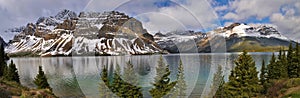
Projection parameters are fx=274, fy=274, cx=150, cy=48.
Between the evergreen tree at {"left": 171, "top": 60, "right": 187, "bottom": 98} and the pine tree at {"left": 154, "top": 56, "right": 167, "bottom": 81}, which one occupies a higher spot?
the pine tree at {"left": 154, "top": 56, "right": 167, "bottom": 81}

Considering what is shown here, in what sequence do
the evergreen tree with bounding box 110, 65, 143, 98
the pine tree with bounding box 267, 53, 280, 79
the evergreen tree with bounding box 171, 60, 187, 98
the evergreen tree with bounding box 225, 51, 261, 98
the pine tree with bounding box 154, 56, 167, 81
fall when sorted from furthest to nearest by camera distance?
the pine tree with bounding box 267, 53, 280, 79 → the evergreen tree with bounding box 171, 60, 187, 98 → the evergreen tree with bounding box 225, 51, 261, 98 → the evergreen tree with bounding box 110, 65, 143, 98 → the pine tree with bounding box 154, 56, 167, 81

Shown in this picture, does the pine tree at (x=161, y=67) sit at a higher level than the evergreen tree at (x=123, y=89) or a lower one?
higher

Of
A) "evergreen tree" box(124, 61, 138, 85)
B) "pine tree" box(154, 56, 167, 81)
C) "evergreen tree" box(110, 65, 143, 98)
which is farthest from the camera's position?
"evergreen tree" box(110, 65, 143, 98)

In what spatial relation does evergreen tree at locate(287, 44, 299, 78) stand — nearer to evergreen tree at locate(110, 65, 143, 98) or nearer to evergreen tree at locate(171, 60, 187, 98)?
evergreen tree at locate(171, 60, 187, 98)

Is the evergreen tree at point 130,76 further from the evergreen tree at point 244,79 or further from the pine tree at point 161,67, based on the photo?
the evergreen tree at point 244,79

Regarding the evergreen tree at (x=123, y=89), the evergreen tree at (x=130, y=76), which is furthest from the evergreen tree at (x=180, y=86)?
the evergreen tree at (x=130, y=76)

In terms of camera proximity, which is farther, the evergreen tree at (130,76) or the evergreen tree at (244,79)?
the evergreen tree at (244,79)

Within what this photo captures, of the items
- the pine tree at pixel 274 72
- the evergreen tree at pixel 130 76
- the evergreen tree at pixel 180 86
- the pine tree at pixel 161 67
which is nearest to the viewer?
the evergreen tree at pixel 130 76

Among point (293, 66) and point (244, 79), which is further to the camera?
point (293, 66)

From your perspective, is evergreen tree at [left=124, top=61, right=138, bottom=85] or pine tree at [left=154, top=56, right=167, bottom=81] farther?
pine tree at [left=154, top=56, right=167, bottom=81]

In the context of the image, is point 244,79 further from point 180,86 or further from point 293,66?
point 293,66

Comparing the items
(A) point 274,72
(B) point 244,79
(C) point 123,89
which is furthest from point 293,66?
(C) point 123,89

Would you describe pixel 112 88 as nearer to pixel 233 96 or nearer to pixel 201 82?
pixel 233 96

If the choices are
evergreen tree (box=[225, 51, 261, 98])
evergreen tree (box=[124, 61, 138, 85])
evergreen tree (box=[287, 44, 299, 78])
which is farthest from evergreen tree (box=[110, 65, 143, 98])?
evergreen tree (box=[287, 44, 299, 78])
